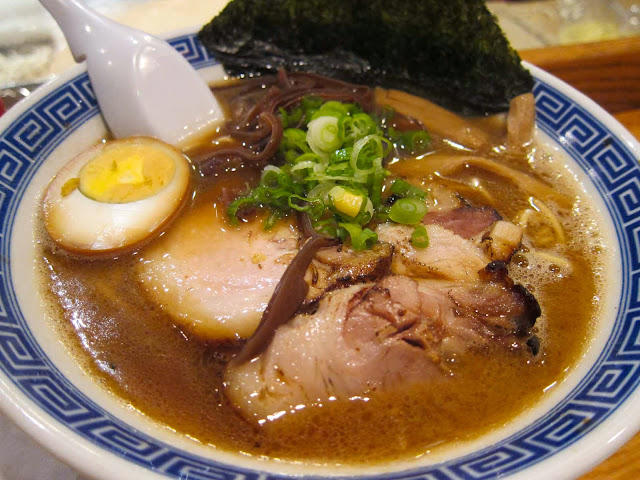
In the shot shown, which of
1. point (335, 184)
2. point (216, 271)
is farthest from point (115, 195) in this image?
point (335, 184)

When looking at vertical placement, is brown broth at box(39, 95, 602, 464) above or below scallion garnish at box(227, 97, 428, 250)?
below

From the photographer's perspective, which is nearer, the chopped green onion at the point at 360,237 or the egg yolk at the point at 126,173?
the chopped green onion at the point at 360,237

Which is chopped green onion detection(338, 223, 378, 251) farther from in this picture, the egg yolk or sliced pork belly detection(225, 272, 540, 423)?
the egg yolk

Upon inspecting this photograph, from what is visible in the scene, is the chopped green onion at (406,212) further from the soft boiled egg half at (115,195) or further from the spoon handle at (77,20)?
the spoon handle at (77,20)

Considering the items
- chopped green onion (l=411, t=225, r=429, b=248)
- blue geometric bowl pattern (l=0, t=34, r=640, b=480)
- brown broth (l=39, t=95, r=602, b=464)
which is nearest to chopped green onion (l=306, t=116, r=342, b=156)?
chopped green onion (l=411, t=225, r=429, b=248)

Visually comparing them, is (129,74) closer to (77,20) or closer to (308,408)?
(77,20)

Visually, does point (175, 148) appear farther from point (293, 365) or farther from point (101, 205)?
point (293, 365)

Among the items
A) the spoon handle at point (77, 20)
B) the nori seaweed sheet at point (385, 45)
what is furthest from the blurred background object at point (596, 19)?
the spoon handle at point (77, 20)
